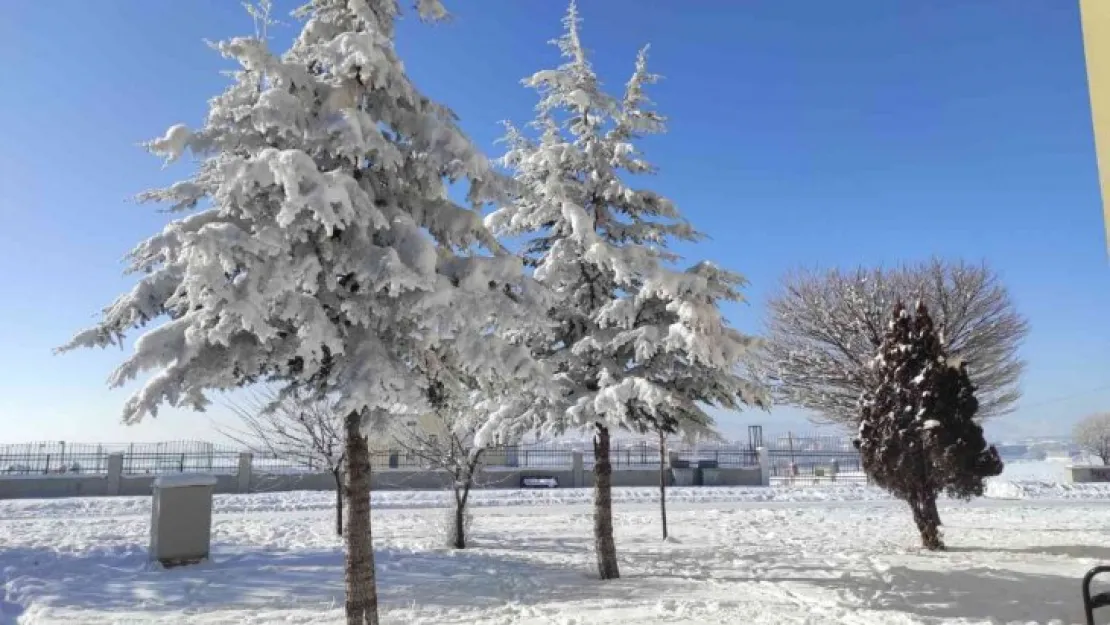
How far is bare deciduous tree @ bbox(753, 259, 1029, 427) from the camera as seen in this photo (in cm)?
2433

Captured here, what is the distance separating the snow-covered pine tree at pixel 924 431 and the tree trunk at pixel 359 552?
1045 cm

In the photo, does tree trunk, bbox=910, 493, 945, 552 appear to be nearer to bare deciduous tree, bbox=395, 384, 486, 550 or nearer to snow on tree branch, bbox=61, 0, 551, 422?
bare deciduous tree, bbox=395, 384, 486, 550

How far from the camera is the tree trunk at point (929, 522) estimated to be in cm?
1327

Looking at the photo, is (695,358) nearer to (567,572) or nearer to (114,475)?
(567,572)

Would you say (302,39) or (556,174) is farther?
(556,174)

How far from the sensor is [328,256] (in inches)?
255

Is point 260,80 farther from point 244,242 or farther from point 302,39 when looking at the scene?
point 244,242

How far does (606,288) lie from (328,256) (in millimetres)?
5838

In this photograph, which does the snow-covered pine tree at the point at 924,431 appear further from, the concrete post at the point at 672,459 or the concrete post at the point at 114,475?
the concrete post at the point at 114,475

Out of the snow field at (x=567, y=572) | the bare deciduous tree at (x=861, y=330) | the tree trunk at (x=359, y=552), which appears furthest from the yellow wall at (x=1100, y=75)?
the bare deciduous tree at (x=861, y=330)

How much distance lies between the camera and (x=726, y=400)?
436 inches

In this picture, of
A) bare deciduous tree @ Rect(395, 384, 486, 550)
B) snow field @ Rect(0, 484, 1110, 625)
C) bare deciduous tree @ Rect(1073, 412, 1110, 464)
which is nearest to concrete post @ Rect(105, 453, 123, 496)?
snow field @ Rect(0, 484, 1110, 625)

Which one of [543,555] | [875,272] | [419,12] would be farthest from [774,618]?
[875,272]

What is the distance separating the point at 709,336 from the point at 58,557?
11.0 meters
